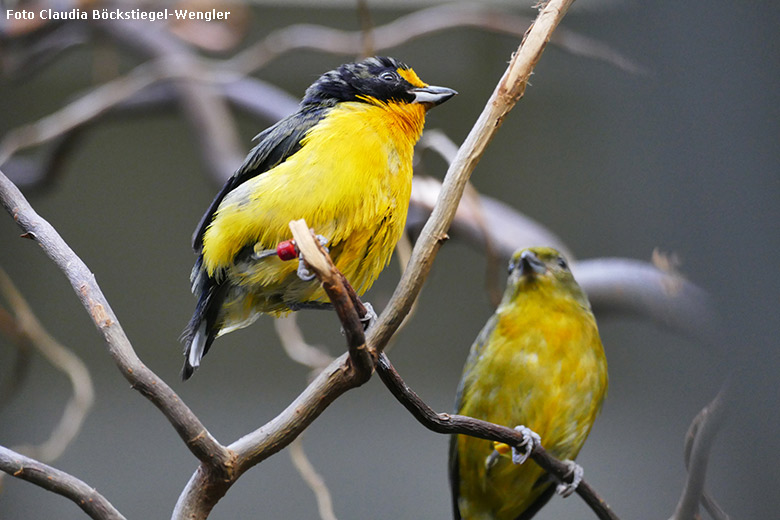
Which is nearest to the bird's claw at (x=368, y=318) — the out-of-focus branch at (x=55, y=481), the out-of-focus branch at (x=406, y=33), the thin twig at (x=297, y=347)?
the out-of-focus branch at (x=55, y=481)

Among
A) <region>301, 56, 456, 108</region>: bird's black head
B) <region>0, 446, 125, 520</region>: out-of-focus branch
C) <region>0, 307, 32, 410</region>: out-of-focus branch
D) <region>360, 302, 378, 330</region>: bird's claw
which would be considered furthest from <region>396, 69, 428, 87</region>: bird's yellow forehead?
<region>0, 307, 32, 410</region>: out-of-focus branch

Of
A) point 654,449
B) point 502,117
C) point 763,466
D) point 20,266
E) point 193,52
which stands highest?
point 193,52

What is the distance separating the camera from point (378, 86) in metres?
0.70

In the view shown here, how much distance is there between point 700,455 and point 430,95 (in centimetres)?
39

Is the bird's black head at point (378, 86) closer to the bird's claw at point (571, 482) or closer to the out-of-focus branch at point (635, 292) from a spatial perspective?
the out-of-focus branch at point (635, 292)

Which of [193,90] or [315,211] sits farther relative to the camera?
[193,90]

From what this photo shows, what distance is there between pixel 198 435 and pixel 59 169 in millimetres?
1131

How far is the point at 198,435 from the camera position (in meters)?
0.56

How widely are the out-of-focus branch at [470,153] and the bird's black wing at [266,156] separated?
6.1 inches

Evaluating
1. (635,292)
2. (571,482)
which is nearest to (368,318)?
(571,482)

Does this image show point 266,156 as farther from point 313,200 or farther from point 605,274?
point 605,274

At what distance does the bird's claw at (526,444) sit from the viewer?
2.36ft

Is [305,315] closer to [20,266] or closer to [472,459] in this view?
[20,266]

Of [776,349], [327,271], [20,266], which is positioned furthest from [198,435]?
[20,266]
